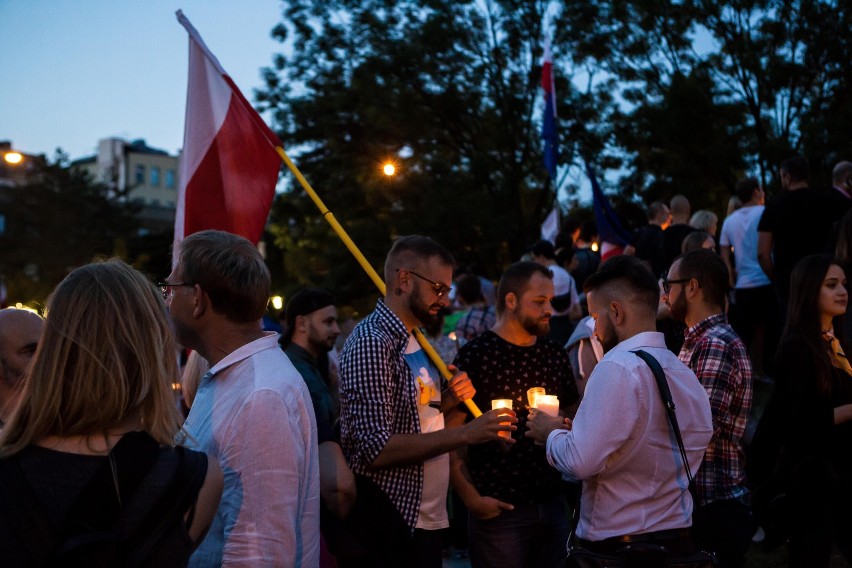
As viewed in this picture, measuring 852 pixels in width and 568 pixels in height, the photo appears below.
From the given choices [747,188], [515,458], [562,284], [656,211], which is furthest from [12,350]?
[656,211]

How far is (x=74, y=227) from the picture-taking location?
61.0 m

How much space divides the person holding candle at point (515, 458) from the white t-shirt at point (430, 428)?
333mm

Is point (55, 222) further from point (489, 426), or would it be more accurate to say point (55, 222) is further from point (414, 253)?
point (489, 426)

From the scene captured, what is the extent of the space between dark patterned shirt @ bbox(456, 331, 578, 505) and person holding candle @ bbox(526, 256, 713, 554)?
3.42 feet

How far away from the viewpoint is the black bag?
3859 mm

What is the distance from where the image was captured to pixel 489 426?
179 inches

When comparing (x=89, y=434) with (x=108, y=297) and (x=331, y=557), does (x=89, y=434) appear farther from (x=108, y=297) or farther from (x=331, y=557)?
(x=331, y=557)

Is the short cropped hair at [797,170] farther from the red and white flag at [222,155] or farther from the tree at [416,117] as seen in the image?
the tree at [416,117]

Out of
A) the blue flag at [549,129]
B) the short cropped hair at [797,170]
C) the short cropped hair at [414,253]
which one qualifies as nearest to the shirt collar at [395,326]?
the short cropped hair at [414,253]

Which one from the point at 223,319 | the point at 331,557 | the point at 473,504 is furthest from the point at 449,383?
the point at 223,319

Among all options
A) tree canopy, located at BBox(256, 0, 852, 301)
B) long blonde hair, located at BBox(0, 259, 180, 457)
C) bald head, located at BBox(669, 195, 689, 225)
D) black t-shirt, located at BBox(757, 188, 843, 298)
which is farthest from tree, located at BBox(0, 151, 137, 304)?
long blonde hair, located at BBox(0, 259, 180, 457)

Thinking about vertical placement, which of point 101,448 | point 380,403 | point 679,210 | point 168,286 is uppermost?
point 679,210

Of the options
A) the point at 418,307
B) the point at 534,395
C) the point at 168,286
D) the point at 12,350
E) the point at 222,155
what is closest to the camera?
the point at 168,286

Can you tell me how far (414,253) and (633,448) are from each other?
1.60 metres
